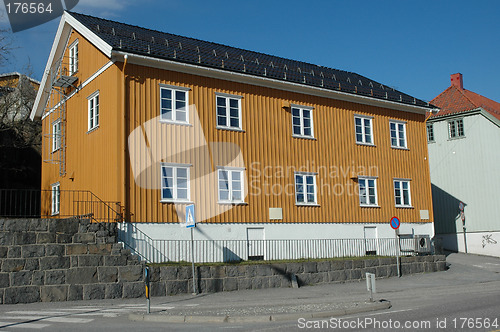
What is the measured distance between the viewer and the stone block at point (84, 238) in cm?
1848

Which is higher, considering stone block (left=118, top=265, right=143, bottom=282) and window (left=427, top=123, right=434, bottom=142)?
window (left=427, top=123, right=434, bottom=142)

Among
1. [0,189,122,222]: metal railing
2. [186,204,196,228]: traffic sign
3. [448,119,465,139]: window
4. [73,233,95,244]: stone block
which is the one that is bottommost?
[73,233,95,244]: stone block

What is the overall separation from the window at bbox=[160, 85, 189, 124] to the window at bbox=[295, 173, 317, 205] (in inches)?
256

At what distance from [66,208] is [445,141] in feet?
83.8

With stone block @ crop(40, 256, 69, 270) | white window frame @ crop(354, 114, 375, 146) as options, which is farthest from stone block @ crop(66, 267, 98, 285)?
white window frame @ crop(354, 114, 375, 146)

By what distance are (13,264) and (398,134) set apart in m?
21.7

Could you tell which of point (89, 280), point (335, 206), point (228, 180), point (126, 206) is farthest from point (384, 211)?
point (89, 280)

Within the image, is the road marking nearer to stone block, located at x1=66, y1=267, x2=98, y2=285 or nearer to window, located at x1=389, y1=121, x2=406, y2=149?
stone block, located at x1=66, y1=267, x2=98, y2=285

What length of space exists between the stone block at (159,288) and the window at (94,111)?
816 centimetres

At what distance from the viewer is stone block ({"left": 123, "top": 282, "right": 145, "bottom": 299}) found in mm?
18516

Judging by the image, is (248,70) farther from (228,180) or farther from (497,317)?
(497,317)

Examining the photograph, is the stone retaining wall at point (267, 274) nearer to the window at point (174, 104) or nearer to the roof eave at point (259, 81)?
the window at point (174, 104)

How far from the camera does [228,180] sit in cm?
2452

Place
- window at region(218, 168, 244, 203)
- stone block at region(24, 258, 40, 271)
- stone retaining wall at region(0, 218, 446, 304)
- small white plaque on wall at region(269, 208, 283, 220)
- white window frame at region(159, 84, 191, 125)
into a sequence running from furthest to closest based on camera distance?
small white plaque on wall at region(269, 208, 283, 220)
window at region(218, 168, 244, 203)
white window frame at region(159, 84, 191, 125)
stone block at region(24, 258, 40, 271)
stone retaining wall at region(0, 218, 446, 304)
